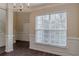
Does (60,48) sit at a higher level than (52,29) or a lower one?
lower

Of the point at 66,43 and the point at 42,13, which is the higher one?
the point at 42,13

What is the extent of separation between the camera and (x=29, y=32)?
242 centimetres

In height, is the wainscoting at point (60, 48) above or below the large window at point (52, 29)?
below

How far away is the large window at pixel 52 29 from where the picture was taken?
243 cm

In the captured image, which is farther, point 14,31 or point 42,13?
point 42,13

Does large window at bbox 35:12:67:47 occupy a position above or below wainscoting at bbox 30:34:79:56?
above

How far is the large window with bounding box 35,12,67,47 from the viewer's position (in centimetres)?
243

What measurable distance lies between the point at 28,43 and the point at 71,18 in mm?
1119

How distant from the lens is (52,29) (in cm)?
250

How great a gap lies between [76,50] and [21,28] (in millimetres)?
1283

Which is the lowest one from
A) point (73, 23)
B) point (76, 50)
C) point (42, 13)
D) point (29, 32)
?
point (76, 50)

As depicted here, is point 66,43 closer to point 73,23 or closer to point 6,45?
point 73,23

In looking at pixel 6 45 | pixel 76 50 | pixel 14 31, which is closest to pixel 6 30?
pixel 14 31

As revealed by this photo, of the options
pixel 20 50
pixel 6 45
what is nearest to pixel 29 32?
pixel 20 50
